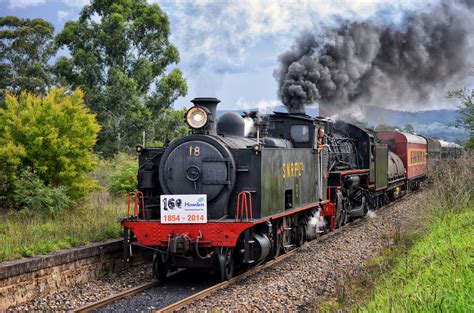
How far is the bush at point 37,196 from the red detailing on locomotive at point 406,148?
55.3 feet

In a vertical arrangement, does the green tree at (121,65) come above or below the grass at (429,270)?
above

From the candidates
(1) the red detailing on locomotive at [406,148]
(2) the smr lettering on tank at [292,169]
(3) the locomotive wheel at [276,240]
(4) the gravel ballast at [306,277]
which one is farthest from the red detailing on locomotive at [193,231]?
(1) the red detailing on locomotive at [406,148]

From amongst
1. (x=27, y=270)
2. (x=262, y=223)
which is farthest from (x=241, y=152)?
(x=27, y=270)

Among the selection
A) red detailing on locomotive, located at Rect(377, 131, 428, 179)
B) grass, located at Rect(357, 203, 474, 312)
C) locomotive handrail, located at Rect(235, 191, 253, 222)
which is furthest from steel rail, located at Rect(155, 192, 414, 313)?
red detailing on locomotive, located at Rect(377, 131, 428, 179)

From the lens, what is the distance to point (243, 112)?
12.4 metres

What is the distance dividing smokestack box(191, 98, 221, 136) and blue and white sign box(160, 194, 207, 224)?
1336mm

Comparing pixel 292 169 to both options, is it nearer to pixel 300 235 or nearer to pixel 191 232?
pixel 300 235

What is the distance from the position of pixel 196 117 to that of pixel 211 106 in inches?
17.3

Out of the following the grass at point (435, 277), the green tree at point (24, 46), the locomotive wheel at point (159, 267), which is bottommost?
the locomotive wheel at point (159, 267)

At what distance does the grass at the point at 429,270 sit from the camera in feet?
18.2

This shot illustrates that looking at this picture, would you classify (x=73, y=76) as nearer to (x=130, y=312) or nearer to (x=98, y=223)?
(x=98, y=223)

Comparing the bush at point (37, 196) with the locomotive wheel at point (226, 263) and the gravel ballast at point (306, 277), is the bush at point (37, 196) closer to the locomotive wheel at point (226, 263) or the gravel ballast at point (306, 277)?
→ the locomotive wheel at point (226, 263)

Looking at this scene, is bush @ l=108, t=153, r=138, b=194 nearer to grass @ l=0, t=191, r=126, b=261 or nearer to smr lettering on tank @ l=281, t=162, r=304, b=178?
grass @ l=0, t=191, r=126, b=261

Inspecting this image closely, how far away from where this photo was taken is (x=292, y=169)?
35.8 ft
